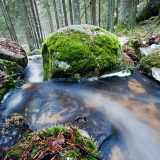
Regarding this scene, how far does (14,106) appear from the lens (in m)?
3.54

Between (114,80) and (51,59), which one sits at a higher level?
(51,59)

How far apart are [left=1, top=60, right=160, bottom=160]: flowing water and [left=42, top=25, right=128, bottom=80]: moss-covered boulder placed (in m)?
0.34

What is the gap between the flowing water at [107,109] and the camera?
7.19 ft

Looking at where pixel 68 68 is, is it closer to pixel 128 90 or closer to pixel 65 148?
pixel 128 90

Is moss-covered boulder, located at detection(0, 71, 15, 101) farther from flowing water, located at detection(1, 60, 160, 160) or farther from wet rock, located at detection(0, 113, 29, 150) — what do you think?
wet rock, located at detection(0, 113, 29, 150)

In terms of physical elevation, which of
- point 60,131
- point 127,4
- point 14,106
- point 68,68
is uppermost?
point 127,4

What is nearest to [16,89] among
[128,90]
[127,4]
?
[128,90]

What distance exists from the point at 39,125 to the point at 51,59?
94.6 inches

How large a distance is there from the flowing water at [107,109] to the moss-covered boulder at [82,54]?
0.34 m

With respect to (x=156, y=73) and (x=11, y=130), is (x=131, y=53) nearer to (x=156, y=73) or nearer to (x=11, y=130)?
(x=156, y=73)

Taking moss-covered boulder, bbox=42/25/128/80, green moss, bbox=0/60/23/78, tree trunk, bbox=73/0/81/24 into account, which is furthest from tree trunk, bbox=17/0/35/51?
moss-covered boulder, bbox=42/25/128/80

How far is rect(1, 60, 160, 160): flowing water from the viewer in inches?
86.3

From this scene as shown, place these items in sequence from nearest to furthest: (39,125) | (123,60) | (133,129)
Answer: (133,129)
(39,125)
(123,60)

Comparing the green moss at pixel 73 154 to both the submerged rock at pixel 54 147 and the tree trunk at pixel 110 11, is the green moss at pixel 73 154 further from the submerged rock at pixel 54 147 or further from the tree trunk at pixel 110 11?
the tree trunk at pixel 110 11
